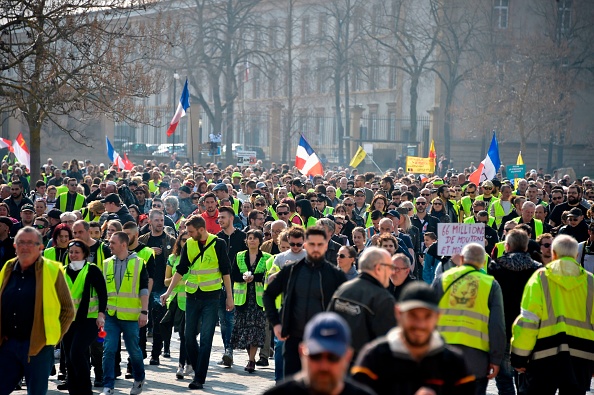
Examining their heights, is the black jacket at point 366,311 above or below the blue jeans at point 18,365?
above

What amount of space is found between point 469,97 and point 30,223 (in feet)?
154

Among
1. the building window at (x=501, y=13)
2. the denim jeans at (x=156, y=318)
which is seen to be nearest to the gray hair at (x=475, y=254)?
the denim jeans at (x=156, y=318)

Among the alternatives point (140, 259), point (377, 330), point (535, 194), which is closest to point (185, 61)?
point (535, 194)

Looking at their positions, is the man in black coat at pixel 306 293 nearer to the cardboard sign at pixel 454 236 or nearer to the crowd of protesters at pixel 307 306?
the crowd of protesters at pixel 307 306

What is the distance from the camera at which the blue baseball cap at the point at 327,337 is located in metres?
4.31

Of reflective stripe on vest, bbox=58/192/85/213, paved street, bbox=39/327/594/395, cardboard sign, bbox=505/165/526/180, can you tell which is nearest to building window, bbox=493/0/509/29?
cardboard sign, bbox=505/165/526/180

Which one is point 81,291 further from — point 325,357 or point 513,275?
point 325,357

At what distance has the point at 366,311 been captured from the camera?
7281mm

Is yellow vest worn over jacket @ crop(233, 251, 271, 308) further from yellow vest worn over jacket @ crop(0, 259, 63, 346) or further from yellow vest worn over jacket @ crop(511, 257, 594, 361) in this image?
yellow vest worn over jacket @ crop(511, 257, 594, 361)

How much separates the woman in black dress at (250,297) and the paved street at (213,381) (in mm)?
309

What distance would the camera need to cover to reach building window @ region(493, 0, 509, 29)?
6175cm

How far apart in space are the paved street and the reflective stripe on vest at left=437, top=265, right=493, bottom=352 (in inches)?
134

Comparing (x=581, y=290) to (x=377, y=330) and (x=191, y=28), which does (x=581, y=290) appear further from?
(x=191, y=28)

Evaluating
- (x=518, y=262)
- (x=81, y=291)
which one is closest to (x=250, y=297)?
(x=81, y=291)
